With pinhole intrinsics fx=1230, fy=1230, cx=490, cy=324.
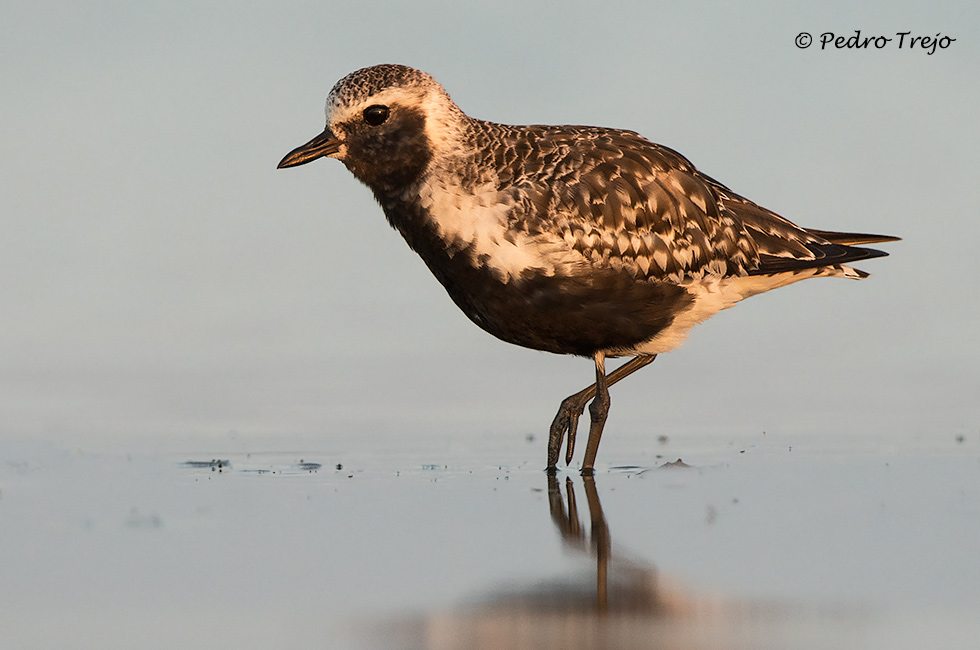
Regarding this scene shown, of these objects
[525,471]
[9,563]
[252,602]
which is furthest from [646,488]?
[9,563]

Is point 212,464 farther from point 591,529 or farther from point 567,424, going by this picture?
point 591,529

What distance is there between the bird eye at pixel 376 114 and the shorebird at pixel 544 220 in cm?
1

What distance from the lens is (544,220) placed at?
1062 cm

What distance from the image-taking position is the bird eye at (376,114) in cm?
1083

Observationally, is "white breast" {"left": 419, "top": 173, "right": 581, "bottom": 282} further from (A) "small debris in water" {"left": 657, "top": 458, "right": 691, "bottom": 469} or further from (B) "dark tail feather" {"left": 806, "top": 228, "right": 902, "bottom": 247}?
(B) "dark tail feather" {"left": 806, "top": 228, "right": 902, "bottom": 247}

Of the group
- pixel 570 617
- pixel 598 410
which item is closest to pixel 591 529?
pixel 570 617

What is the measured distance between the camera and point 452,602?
683 centimetres

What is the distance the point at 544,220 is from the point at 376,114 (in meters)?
1.77

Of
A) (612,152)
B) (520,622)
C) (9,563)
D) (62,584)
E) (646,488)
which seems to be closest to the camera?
(520,622)

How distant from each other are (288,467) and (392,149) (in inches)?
125

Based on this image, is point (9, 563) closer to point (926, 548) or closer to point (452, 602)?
point (452, 602)

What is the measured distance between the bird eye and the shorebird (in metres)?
0.01

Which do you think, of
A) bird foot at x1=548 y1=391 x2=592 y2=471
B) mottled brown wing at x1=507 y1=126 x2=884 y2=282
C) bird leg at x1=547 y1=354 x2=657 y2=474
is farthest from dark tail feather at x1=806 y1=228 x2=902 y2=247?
bird foot at x1=548 y1=391 x2=592 y2=471

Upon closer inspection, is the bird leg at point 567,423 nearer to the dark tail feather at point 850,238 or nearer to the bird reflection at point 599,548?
the bird reflection at point 599,548
